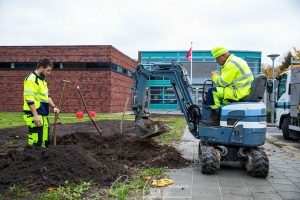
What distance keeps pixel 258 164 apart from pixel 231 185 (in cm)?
83

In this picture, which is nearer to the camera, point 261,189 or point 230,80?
point 261,189

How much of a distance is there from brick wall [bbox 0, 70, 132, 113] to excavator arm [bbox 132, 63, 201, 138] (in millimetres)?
21911

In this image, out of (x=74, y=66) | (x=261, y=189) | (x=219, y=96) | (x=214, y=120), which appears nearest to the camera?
(x=261, y=189)

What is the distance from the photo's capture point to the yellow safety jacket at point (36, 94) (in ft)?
20.9

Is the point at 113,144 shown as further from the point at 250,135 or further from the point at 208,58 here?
the point at 208,58

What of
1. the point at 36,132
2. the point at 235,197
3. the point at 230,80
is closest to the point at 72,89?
the point at 36,132

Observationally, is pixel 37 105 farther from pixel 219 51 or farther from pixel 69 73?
pixel 69 73

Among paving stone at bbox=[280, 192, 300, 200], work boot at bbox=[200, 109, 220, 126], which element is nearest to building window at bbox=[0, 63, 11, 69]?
work boot at bbox=[200, 109, 220, 126]

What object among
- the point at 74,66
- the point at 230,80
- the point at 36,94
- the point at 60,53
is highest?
the point at 60,53

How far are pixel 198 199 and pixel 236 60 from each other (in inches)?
116

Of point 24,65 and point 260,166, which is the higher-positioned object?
point 24,65

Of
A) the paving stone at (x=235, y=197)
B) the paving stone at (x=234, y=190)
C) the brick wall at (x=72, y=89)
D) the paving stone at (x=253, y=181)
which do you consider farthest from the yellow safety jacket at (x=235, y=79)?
the brick wall at (x=72, y=89)

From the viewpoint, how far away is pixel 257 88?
262 inches

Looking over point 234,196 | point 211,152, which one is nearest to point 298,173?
point 211,152
